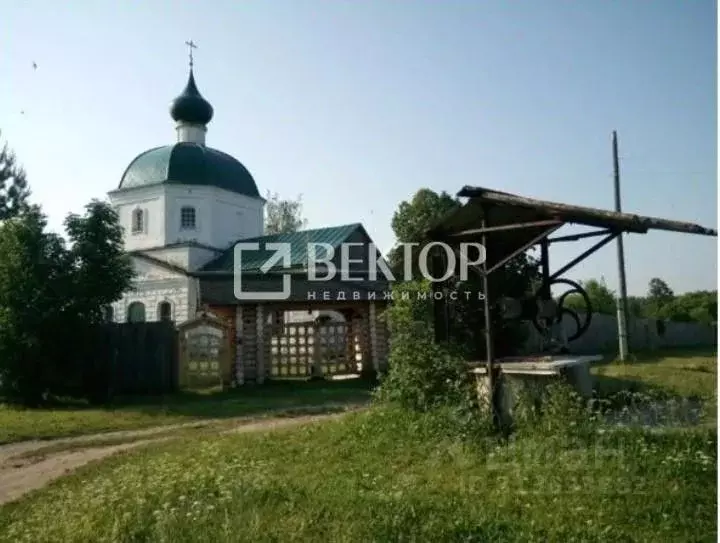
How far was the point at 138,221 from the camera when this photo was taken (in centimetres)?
2584

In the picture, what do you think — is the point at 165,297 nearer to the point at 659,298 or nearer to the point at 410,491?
the point at 410,491

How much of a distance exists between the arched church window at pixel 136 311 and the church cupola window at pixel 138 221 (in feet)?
9.77

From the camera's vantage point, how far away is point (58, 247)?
14297 mm

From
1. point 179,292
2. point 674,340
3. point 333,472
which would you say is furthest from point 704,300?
point 333,472

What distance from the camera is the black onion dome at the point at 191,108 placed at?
27.1 m

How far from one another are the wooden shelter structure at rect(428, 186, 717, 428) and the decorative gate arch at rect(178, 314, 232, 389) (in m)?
9.32

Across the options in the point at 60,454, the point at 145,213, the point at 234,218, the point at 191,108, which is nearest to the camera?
the point at 60,454

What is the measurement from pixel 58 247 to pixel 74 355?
247cm

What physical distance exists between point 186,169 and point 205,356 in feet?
35.6

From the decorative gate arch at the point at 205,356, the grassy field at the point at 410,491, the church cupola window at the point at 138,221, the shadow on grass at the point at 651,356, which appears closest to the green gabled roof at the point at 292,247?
the church cupola window at the point at 138,221

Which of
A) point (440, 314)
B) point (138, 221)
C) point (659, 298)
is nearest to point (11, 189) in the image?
point (138, 221)

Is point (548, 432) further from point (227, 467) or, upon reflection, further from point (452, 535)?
point (227, 467)

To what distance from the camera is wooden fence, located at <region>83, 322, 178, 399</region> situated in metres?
14.4

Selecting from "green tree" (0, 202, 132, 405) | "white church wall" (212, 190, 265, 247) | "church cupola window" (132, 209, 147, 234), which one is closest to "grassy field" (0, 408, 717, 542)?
"green tree" (0, 202, 132, 405)
